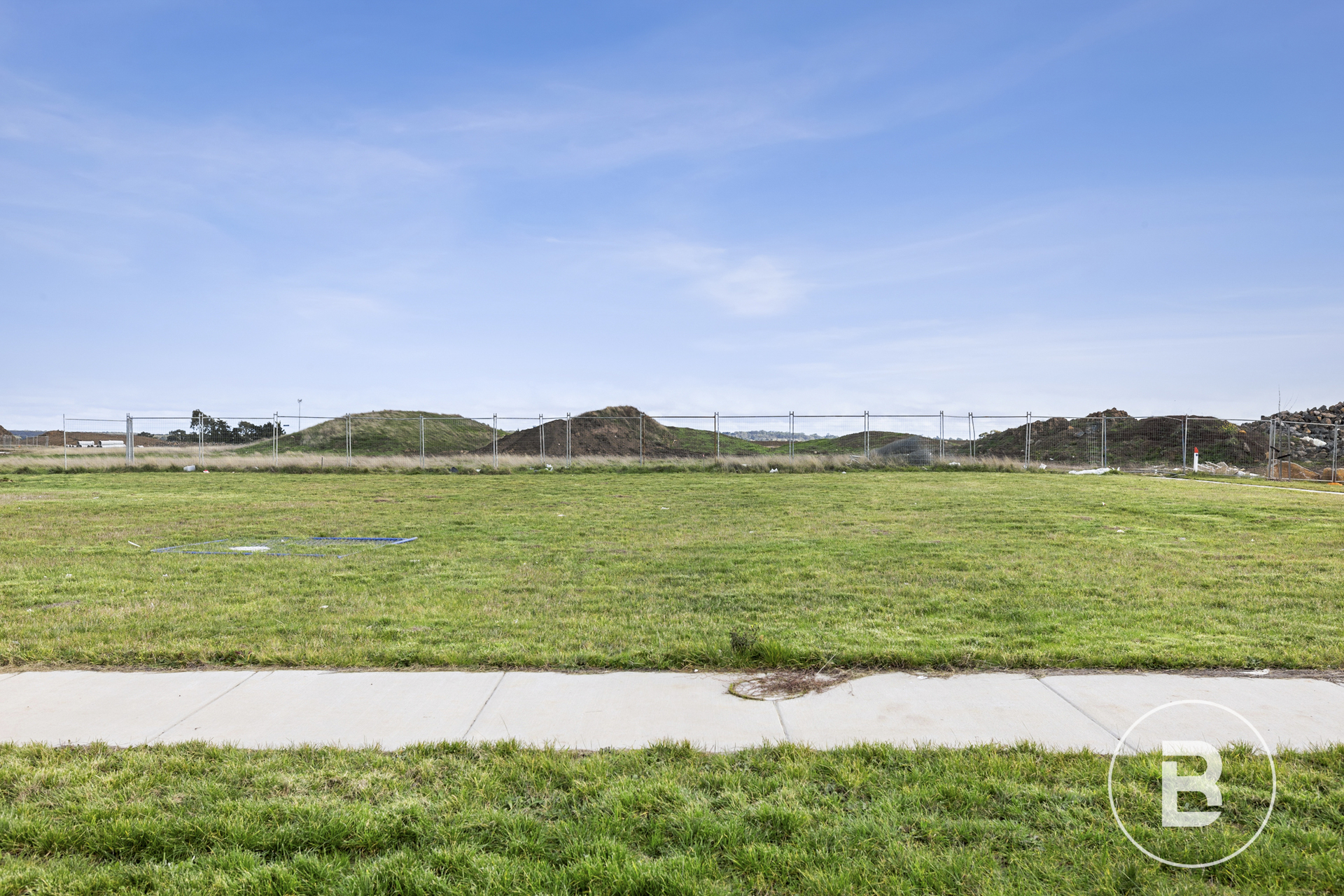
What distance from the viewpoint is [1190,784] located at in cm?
312

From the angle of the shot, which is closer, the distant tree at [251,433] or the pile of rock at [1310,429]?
the pile of rock at [1310,429]

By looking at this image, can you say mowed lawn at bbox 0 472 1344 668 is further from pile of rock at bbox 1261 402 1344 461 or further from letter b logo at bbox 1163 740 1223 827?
pile of rock at bbox 1261 402 1344 461

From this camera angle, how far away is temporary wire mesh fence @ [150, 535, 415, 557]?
8922 mm

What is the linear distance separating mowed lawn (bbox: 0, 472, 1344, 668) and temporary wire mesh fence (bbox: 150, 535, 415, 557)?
392 mm

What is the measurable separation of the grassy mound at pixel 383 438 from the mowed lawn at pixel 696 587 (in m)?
29.4

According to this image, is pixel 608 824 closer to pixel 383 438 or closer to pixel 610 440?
pixel 610 440

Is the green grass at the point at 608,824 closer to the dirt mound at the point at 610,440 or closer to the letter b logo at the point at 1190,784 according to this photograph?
the letter b logo at the point at 1190,784

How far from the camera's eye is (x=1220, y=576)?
23.7 feet

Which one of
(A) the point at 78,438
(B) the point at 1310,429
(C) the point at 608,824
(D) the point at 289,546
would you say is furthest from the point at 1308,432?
(A) the point at 78,438

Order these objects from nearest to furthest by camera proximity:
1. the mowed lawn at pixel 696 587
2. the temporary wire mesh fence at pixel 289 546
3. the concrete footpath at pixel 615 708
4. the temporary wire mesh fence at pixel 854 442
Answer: the concrete footpath at pixel 615 708 → the mowed lawn at pixel 696 587 → the temporary wire mesh fence at pixel 289 546 → the temporary wire mesh fence at pixel 854 442

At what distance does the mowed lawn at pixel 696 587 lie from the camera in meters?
4.97

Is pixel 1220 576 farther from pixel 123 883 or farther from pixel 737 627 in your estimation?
pixel 123 883

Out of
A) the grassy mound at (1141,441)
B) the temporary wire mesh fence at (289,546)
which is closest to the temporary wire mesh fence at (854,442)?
the grassy mound at (1141,441)

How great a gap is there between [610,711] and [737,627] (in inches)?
66.1
